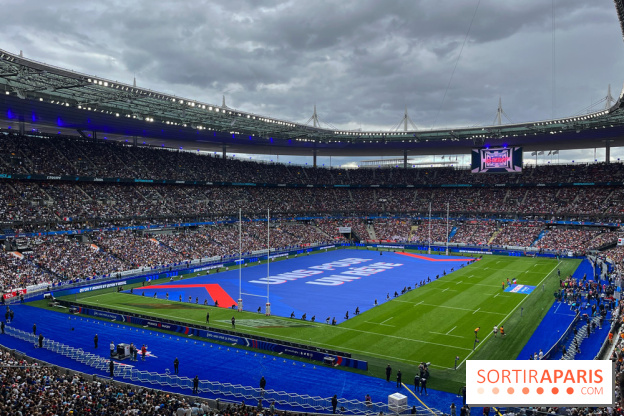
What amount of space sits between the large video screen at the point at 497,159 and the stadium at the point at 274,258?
267mm

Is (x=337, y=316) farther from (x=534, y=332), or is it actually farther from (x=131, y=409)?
(x=131, y=409)

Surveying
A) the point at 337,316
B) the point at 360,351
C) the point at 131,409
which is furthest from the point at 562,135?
the point at 131,409

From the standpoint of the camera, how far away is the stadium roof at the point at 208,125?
4616 cm

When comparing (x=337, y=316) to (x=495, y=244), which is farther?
(x=495, y=244)

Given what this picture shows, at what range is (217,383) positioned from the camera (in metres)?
25.9

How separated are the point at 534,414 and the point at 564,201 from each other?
79.6 meters

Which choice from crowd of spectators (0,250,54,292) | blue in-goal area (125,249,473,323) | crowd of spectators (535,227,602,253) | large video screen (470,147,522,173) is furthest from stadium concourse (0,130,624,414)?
large video screen (470,147,522,173)

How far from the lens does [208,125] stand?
71.3 metres

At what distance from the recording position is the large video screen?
83.3 metres

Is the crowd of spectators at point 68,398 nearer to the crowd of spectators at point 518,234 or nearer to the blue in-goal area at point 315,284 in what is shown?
the blue in-goal area at point 315,284

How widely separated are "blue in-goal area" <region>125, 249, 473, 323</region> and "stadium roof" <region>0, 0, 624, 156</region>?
2138cm

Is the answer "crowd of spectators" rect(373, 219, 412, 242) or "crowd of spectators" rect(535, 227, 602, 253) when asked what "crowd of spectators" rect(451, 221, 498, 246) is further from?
"crowd of spectators" rect(373, 219, 412, 242)

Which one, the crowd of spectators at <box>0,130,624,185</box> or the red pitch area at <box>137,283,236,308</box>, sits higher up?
the crowd of spectators at <box>0,130,624,185</box>

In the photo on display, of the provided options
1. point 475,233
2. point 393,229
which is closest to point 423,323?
point 475,233
